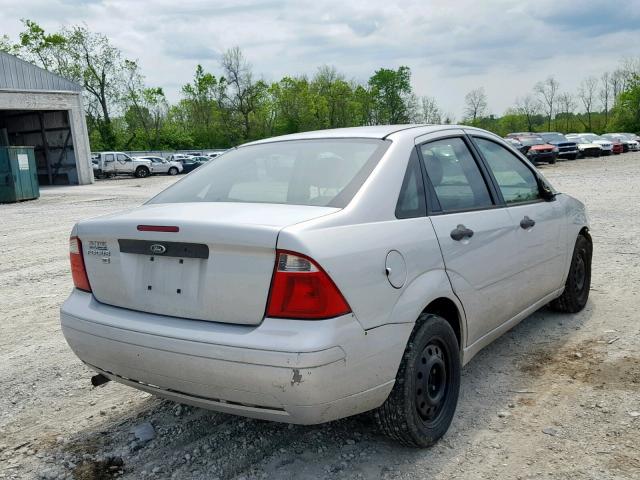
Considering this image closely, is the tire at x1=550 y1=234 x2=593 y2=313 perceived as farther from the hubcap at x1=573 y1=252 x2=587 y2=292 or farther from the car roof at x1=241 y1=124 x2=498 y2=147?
the car roof at x1=241 y1=124 x2=498 y2=147

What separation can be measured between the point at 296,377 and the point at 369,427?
1029mm

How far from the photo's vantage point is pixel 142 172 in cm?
3975

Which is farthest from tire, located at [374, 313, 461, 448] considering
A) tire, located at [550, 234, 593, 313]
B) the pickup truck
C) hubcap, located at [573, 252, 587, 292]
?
the pickup truck

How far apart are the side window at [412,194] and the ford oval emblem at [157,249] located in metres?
1.13

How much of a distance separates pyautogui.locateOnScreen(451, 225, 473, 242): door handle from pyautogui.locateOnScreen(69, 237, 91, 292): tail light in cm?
196

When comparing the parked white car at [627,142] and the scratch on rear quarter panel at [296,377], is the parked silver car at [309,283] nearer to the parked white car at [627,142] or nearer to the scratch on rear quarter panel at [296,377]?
the scratch on rear quarter panel at [296,377]

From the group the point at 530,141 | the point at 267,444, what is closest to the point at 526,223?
the point at 267,444

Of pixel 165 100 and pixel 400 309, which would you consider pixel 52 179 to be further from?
pixel 165 100

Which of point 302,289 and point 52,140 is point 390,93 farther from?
point 302,289

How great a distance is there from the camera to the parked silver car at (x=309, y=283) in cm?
238

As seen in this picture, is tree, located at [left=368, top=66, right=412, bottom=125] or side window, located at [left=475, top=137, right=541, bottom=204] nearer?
side window, located at [left=475, top=137, right=541, bottom=204]

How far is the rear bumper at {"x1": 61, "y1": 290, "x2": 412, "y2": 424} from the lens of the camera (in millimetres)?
2320

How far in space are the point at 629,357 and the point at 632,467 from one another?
149cm

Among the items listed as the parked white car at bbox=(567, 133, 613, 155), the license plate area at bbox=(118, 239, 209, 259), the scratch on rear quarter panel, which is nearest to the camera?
the scratch on rear quarter panel
